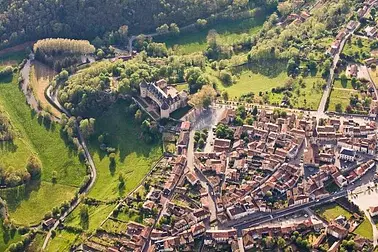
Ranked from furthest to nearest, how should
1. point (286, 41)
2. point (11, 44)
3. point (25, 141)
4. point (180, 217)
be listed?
point (11, 44)
point (286, 41)
point (25, 141)
point (180, 217)

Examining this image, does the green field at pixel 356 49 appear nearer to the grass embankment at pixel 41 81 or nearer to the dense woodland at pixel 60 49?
the dense woodland at pixel 60 49

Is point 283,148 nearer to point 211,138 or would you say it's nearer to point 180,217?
point 211,138

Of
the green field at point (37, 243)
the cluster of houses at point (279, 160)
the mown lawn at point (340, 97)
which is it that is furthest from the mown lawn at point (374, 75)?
the green field at point (37, 243)

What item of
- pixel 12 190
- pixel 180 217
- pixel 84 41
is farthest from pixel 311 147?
pixel 84 41

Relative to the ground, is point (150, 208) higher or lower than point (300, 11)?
lower

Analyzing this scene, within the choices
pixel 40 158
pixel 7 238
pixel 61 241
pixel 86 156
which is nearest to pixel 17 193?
pixel 40 158

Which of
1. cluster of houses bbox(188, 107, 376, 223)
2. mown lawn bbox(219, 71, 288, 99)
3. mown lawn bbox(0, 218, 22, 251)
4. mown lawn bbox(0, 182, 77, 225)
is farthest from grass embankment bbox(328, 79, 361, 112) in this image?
mown lawn bbox(0, 218, 22, 251)
